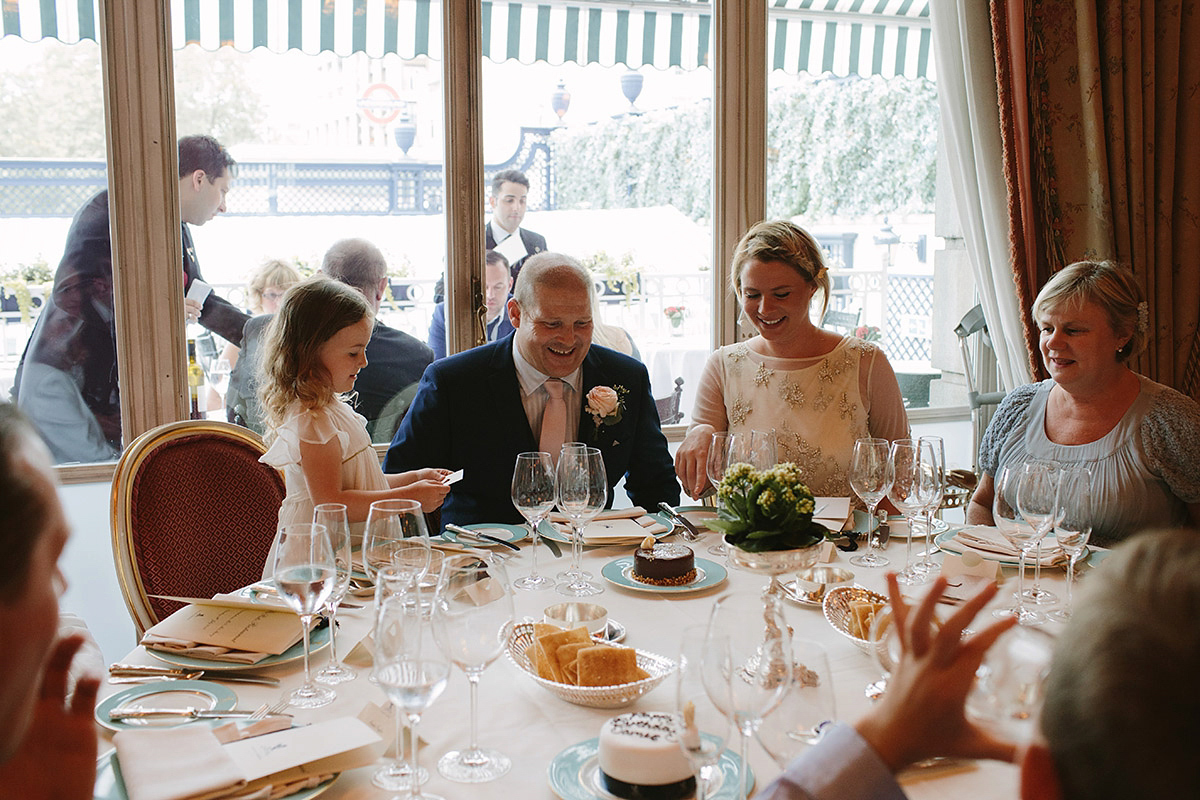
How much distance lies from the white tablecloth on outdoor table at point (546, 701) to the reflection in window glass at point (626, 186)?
1.96m

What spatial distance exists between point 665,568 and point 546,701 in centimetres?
50

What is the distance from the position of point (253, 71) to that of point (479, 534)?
1937 mm

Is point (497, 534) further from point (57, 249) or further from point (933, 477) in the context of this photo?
point (57, 249)

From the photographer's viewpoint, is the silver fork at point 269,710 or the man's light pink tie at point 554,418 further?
the man's light pink tie at point 554,418

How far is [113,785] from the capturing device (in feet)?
3.72

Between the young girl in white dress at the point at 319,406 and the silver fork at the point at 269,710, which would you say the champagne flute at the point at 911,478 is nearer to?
the young girl in white dress at the point at 319,406

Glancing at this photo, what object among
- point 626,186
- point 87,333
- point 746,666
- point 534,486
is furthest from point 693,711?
point 626,186

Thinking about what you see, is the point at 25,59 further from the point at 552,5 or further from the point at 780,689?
the point at 780,689

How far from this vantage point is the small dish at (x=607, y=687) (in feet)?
4.36

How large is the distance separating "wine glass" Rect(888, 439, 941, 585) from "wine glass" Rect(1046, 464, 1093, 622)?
0.23 m

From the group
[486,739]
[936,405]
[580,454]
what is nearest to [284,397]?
[580,454]

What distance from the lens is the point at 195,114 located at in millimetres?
3189

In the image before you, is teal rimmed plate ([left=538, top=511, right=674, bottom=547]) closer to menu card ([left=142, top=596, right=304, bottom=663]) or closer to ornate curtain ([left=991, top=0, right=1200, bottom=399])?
menu card ([left=142, top=596, right=304, bottom=663])

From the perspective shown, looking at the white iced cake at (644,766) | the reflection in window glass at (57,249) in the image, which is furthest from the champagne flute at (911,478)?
the reflection in window glass at (57,249)
